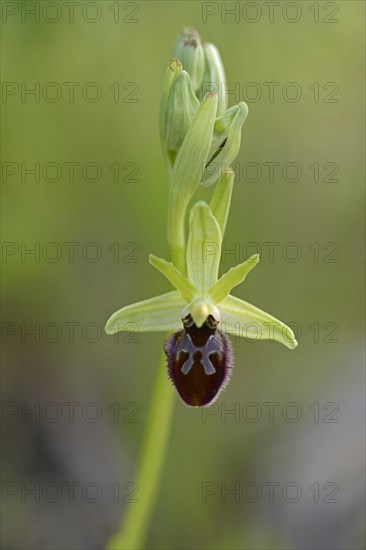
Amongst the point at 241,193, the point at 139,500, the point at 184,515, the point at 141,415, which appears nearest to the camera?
the point at 139,500

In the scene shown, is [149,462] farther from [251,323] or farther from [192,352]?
[251,323]

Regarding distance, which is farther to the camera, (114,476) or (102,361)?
(102,361)

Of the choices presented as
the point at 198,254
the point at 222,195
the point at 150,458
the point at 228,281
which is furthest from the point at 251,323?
the point at 150,458

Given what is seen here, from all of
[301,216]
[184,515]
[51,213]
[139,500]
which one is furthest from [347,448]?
[51,213]

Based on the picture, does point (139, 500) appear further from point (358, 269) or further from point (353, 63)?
point (353, 63)

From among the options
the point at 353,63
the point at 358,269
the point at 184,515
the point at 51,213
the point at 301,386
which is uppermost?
the point at 353,63

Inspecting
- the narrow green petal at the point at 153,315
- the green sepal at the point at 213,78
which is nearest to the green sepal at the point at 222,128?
the green sepal at the point at 213,78
